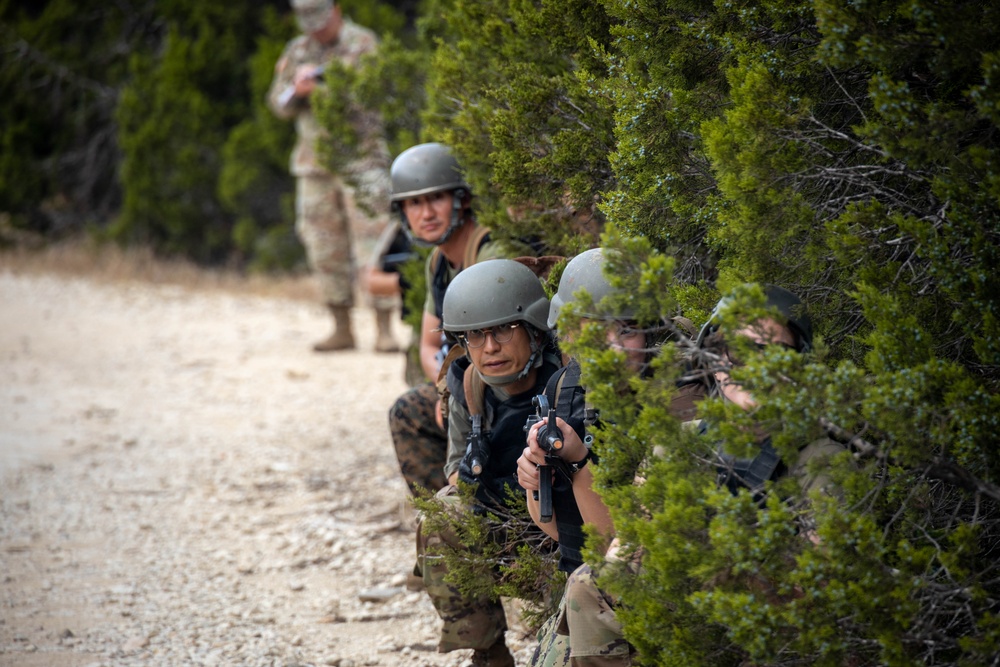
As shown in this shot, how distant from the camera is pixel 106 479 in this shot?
6.45 m

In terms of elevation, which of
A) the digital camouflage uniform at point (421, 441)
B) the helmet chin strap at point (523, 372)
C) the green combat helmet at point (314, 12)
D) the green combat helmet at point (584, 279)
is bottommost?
the digital camouflage uniform at point (421, 441)

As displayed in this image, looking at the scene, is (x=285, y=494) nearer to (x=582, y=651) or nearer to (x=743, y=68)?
(x=582, y=651)

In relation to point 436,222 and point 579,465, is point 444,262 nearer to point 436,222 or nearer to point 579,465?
point 436,222

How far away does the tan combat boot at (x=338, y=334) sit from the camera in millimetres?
9375

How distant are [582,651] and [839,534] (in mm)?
916

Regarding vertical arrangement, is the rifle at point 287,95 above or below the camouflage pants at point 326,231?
above

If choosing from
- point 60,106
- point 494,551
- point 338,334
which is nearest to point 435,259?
point 494,551

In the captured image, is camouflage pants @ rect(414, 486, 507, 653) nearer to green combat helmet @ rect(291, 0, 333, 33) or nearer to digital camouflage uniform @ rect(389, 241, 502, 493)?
digital camouflage uniform @ rect(389, 241, 502, 493)

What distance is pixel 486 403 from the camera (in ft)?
11.4

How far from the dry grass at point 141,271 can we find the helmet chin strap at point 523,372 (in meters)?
9.04

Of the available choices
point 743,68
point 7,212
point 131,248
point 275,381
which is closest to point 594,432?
point 743,68

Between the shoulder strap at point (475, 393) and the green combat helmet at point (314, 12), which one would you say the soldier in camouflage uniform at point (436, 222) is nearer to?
the shoulder strap at point (475, 393)

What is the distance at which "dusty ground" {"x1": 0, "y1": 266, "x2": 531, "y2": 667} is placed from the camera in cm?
421

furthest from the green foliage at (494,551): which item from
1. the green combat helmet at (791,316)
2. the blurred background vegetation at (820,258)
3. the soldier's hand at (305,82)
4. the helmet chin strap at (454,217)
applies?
the soldier's hand at (305,82)
